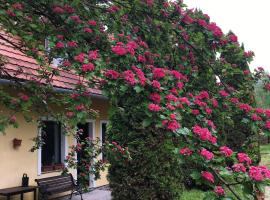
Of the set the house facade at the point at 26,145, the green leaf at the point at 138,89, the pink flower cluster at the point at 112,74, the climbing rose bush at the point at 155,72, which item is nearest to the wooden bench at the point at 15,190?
the house facade at the point at 26,145

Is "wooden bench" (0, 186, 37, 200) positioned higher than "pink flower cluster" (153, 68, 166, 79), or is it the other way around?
"pink flower cluster" (153, 68, 166, 79)

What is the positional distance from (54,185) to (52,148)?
130cm

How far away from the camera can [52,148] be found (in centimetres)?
1040

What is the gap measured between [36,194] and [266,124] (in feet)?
22.4

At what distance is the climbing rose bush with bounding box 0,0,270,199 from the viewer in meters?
2.84

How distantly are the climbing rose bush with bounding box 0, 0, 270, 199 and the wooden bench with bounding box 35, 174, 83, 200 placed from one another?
3416 mm

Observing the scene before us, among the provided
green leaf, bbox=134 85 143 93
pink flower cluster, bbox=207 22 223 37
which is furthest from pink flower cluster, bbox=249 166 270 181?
pink flower cluster, bbox=207 22 223 37

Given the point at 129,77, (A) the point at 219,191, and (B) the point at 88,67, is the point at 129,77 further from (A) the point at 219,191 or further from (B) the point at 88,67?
(A) the point at 219,191

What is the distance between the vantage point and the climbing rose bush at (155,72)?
2.84 m

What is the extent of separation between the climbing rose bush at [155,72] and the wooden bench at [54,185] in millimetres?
3416

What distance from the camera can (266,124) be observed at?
3.76 meters

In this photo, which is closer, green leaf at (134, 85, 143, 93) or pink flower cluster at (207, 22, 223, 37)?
green leaf at (134, 85, 143, 93)

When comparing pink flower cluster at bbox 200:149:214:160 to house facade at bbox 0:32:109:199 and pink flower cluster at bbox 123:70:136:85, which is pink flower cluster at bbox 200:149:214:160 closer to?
pink flower cluster at bbox 123:70:136:85

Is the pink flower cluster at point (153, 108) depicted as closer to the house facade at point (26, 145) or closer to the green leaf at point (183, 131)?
the green leaf at point (183, 131)
